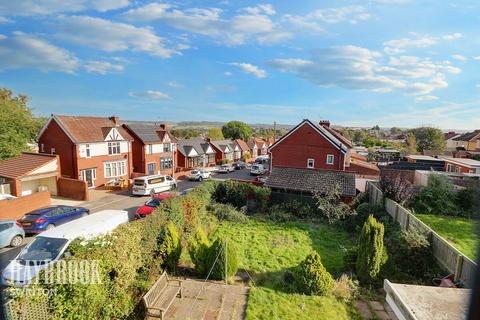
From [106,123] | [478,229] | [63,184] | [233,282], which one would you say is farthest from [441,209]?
[106,123]

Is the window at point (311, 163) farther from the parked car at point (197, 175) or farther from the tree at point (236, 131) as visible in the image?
the tree at point (236, 131)

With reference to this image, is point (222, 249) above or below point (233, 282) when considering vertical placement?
above

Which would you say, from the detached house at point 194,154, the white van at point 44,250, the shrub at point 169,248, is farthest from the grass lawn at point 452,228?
the detached house at point 194,154

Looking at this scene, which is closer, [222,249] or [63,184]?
[222,249]

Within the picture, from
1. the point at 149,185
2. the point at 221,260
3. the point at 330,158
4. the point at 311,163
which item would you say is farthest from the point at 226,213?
the point at 330,158

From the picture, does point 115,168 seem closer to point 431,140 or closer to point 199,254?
point 199,254

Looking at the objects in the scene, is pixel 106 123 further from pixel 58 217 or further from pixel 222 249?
pixel 222 249

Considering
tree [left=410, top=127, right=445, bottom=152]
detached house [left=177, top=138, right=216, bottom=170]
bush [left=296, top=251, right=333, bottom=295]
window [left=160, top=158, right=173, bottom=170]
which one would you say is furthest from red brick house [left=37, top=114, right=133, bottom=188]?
tree [left=410, top=127, right=445, bottom=152]
